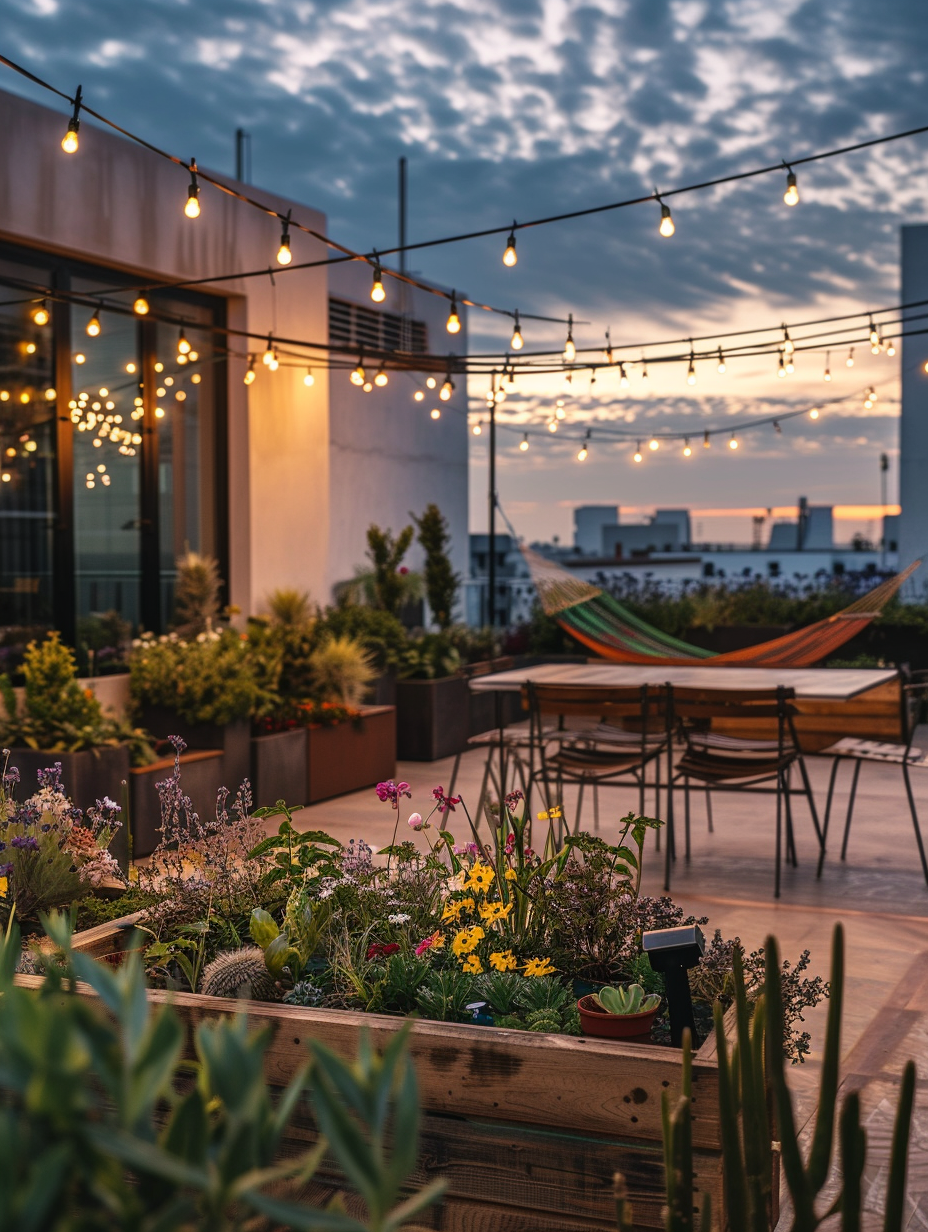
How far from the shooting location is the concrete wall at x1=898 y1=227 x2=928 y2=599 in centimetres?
1272

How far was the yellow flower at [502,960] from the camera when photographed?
86.5 inches

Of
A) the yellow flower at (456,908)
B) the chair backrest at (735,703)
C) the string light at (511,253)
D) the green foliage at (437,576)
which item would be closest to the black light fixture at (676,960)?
the yellow flower at (456,908)

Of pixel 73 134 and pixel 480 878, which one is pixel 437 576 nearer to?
pixel 73 134

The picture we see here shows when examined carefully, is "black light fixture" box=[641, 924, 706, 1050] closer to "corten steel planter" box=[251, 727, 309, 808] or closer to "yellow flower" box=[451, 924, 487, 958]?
"yellow flower" box=[451, 924, 487, 958]

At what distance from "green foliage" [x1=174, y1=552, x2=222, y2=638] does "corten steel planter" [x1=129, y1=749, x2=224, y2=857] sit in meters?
1.25

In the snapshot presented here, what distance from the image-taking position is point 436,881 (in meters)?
2.58

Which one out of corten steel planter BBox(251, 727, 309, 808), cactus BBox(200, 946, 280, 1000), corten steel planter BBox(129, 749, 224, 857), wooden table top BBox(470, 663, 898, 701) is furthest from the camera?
corten steel planter BBox(251, 727, 309, 808)

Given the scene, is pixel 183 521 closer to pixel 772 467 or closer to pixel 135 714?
pixel 135 714

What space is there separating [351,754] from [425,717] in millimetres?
1338

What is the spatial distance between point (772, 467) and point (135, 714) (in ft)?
40.7

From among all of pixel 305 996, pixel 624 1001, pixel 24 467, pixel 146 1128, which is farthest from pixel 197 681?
pixel 146 1128

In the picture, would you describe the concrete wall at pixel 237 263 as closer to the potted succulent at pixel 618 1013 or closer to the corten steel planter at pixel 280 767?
the corten steel planter at pixel 280 767

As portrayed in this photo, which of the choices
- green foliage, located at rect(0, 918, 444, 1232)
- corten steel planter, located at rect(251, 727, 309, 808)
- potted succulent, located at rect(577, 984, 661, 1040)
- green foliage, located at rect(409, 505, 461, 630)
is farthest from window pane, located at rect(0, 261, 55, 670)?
green foliage, located at rect(0, 918, 444, 1232)

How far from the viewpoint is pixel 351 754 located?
706cm
